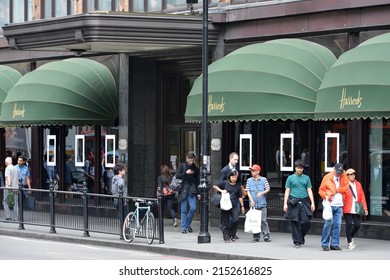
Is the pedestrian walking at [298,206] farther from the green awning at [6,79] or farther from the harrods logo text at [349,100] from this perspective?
the green awning at [6,79]

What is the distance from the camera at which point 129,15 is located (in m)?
27.7

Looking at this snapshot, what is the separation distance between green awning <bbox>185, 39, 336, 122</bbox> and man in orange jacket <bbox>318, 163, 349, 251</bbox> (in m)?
2.57

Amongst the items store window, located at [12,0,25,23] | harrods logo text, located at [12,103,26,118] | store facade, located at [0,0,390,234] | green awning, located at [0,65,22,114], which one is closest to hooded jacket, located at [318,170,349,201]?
store facade, located at [0,0,390,234]

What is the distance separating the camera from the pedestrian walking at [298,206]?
23500 mm

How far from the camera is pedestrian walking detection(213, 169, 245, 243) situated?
25.1 meters

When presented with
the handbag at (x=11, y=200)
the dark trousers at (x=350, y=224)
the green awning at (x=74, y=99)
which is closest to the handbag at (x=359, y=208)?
the dark trousers at (x=350, y=224)

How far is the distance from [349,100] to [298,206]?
2458 millimetres

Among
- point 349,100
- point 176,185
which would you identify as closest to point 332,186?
point 349,100

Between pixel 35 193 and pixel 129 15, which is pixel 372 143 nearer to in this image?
pixel 129 15

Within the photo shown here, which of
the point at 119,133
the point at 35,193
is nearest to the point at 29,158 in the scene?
the point at 119,133

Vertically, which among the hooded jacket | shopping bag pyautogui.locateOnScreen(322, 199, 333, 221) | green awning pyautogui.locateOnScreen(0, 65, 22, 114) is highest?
green awning pyautogui.locateOnScreen(0, 65, 22, 114)

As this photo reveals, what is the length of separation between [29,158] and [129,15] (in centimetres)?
993

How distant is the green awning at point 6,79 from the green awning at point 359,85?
13.7 metres

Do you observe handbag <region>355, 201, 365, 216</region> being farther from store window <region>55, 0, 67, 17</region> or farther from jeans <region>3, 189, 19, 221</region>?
store window <region>55, 0, 67, 17</region>
